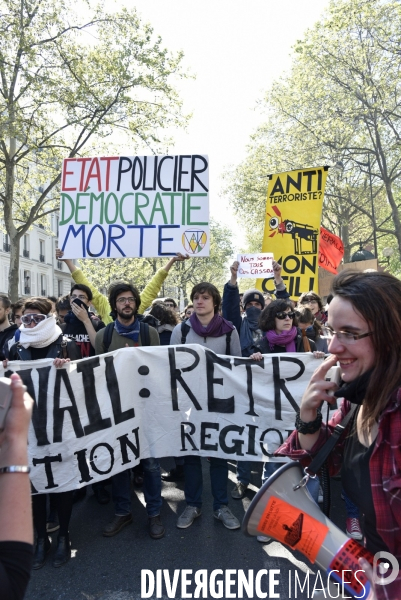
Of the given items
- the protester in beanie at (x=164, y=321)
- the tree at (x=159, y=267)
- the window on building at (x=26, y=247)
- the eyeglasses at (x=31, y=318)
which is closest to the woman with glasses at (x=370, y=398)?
the eyeglasses at (x=31, y=318)

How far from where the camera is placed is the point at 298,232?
623 cm

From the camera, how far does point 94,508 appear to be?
4.17 meters

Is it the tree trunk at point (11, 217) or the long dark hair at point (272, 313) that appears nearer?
the long dark hair at point (272, 313)

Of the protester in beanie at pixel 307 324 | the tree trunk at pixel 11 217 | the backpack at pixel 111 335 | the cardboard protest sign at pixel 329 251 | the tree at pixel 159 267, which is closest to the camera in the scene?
the backpack at pixel 111 335

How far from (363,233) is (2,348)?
2809cm

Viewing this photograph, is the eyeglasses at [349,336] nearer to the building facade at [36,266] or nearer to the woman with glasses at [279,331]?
the woman with glasses at [279,331]

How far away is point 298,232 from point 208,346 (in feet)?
9.29

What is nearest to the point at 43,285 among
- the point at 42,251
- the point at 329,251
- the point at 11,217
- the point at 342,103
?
the point at 42,251

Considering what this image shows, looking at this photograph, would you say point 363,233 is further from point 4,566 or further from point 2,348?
point 4,566

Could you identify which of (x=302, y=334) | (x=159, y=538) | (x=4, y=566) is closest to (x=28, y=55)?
(x=302, y=334)

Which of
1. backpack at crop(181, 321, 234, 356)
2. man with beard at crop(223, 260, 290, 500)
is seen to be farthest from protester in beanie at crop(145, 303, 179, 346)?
backpack at crop(181, 321, 234, 356)

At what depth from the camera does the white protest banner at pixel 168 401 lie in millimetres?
3584

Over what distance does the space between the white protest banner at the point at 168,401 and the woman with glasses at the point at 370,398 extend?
2.21 meters

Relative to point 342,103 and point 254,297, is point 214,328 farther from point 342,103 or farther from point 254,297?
point 342,103
